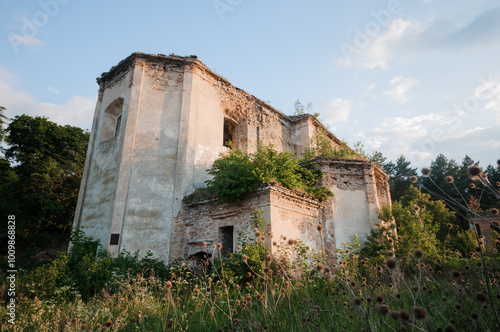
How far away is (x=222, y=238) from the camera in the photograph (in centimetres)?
1096

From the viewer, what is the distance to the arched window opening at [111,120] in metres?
14.3

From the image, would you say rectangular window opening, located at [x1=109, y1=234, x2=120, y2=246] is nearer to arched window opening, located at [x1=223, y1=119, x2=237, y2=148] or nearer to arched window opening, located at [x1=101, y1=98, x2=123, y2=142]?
arched window opening, located at [x1=101, y1=98, x2=123, y2=142]

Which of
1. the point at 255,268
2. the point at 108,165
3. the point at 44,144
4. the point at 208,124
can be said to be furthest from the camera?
the point at 44,144

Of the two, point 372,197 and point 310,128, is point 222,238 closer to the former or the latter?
point 372,197

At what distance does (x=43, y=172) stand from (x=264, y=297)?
2118 cm

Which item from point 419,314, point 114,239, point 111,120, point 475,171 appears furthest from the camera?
point 111,120

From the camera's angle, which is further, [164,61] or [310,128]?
[310,128]

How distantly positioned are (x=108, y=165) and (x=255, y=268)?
28.1 ft

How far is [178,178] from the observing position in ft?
40.0

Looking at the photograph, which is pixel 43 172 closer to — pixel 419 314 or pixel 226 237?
pixel 226 237

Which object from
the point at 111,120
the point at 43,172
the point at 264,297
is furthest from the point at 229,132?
the point at 43,172

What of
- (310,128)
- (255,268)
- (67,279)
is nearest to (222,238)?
(255,268)

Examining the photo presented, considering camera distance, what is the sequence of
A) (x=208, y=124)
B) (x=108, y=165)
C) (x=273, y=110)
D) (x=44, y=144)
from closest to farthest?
(x=108, y=165)
(x=208, y=124)
(x=273, y=110)
(x=44, y=144)

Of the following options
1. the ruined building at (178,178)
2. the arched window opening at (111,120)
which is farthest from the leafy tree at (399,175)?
the arched window opening at (111,120)
